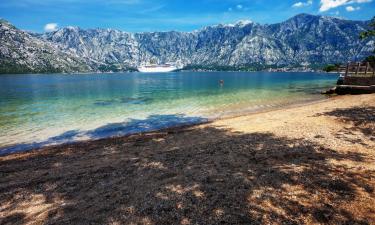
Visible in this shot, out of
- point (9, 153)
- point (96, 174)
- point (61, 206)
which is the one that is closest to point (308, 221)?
point (61, 206)

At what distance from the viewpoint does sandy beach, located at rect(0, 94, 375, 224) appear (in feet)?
25.8

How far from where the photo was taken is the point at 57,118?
33.4 m

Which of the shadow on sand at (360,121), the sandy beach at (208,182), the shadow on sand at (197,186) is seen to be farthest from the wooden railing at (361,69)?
the shadow on sand at (197,186)

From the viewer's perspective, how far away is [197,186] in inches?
389

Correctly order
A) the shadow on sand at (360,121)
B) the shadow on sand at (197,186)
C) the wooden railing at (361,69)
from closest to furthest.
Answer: the shadow on sand at (197,186) → the shadow on sand at (360,121) → the wooden railing at (361,69)

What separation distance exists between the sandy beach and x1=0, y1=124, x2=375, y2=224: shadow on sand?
31 millimetres

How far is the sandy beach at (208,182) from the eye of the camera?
7875 mm

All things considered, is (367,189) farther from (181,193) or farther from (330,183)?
(181,193)

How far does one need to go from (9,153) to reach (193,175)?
15617 millimetres

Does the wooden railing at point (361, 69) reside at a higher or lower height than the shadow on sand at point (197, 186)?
higher

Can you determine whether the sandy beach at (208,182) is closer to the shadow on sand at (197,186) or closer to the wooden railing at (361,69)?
the shadow on sand at (197,186)

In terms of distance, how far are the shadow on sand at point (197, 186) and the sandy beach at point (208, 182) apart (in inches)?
1.2

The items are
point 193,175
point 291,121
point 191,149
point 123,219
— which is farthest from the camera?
point 291,121

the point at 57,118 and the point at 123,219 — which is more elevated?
the point at 123,219
